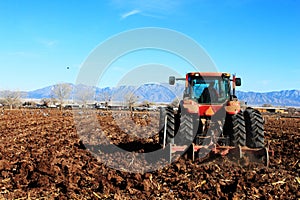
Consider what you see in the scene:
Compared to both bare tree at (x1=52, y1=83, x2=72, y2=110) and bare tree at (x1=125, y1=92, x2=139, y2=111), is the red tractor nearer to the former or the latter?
bare tree at (x1=125, y1=92, x2=139, y2=111)

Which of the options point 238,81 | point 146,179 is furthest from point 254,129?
point 146,179

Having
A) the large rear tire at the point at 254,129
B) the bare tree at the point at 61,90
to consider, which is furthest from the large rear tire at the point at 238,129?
the bare tree at the point at 61,90

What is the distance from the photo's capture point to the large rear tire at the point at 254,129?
30.6 feet

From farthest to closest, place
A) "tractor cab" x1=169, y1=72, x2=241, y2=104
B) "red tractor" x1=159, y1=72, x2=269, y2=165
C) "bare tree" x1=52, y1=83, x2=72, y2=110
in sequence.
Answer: "bare tree" x1=52, y1=83, x2=72, y2=110 < "tractor cab" x1=169, y1=72, x2=241, y2=104 < "red tractor" x1=159, y1=72, x2=269, y2=165

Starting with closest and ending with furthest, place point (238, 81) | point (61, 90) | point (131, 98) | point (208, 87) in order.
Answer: point (238, 81), point (208, 87), point (131, 98), point (61, 90)

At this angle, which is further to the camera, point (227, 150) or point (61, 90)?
point (61, 90)

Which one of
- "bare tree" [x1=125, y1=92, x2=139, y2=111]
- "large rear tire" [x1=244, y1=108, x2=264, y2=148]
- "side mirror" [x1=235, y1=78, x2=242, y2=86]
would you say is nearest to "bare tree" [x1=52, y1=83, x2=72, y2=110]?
"bare tree" [x1=125, y1=92, x2=139, y2=111]

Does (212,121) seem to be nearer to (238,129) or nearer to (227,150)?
(238,129)

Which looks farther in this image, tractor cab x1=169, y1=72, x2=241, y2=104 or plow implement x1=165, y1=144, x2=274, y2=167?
tractor cab x1=169, y1=72, x2=241, y2=104

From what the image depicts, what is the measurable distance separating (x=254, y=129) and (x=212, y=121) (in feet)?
3.76

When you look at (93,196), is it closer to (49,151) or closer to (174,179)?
(174,179)

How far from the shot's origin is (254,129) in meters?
9.35

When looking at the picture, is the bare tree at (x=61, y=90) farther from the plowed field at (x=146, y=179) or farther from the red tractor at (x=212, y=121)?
the plowed field at (x=146, y=179)

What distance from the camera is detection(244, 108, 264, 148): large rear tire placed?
9.31 metres
